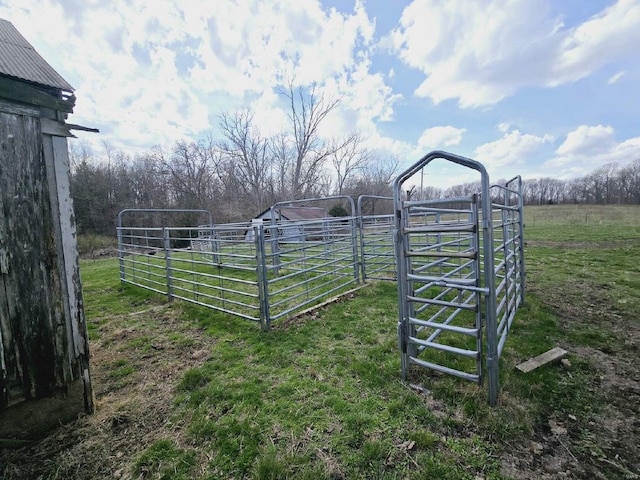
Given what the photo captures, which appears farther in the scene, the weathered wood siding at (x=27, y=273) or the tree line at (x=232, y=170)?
the tree line at (x=232, y=170)

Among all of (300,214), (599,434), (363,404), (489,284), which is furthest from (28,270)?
(300,214)

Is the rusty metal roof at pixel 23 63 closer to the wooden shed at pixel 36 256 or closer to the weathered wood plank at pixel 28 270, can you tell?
the wooden shed at pixel 36 256

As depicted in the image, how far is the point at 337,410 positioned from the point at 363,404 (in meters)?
0.22

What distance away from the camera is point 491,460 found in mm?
1724

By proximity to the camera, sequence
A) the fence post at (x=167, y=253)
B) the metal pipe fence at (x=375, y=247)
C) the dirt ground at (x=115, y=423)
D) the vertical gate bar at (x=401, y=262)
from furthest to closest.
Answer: the metal pipe fence at (x=375, y=247) < the fence post at (x=167, y=253) < the vertical gate bar at (x=401, y=262) < the dirt ground at (x=115, y=423)

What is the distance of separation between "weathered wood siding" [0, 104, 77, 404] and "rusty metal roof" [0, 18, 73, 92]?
26 cm

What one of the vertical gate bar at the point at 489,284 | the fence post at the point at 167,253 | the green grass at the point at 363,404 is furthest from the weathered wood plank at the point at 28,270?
the vertical gate bar at the point at 489,284

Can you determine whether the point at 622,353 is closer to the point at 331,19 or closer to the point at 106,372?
the point at 106,372

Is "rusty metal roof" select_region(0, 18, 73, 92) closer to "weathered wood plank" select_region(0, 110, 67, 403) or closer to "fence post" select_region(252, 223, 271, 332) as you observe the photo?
"weathered wood plank" select_region(0, 110, 67, 403)

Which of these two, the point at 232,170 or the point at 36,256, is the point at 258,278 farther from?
the point at 232,170

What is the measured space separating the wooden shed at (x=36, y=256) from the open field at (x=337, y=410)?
0.31 meters

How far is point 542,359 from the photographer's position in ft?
8.98

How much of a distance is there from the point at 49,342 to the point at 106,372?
108 cm

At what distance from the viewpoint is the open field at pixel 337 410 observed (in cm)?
175
